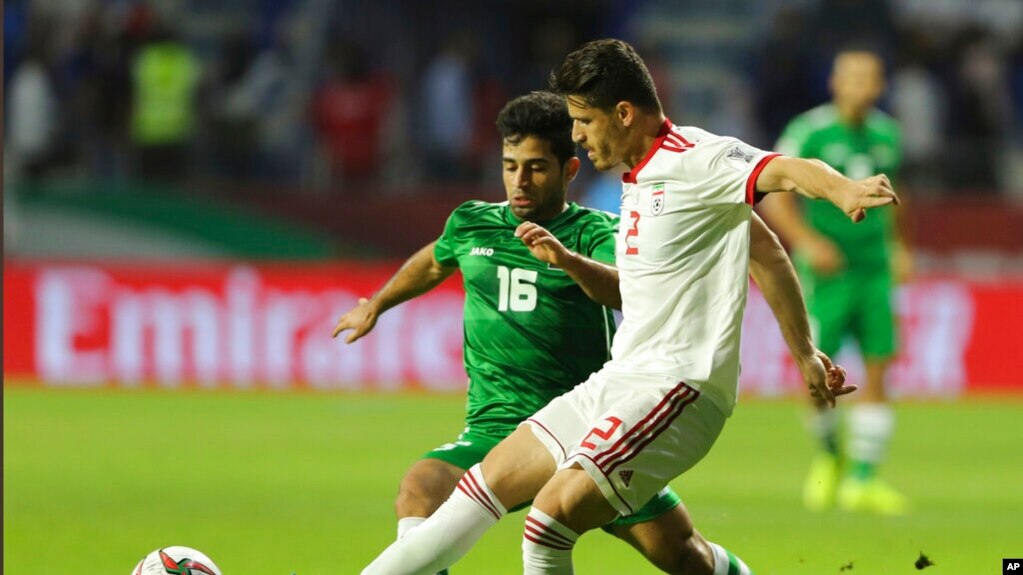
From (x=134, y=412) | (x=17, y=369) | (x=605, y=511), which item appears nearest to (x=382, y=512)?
(x=605, y=511)

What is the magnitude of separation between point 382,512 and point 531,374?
370cm

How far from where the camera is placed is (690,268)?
16.9 ft

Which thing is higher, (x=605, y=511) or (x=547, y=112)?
(x=547, y=112)

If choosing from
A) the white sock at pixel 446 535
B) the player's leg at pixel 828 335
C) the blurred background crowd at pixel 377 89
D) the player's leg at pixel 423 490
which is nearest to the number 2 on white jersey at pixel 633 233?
the white sock at pixel 446 535

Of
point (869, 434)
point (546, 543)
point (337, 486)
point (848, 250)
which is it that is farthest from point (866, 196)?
point (337, 486)

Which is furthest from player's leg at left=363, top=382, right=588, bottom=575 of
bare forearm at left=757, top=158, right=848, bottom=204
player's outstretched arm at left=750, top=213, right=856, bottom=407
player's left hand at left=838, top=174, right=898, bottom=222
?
player's left hand at left=838, top=174, right=898, bottom=222

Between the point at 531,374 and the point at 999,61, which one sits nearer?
the point at 531,374

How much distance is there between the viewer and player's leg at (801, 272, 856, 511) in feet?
32.8

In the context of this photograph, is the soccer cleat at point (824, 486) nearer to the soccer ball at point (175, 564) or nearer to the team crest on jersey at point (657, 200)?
the soccer ball at point (175, 564)

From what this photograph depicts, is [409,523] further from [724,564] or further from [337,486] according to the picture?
[337,486]

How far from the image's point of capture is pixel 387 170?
17844 millimetres

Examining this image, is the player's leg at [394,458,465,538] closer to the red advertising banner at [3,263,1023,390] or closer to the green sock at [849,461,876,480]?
the green sock at [849,461,876,480]

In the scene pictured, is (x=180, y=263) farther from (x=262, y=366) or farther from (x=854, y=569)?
(x=854, y=569)

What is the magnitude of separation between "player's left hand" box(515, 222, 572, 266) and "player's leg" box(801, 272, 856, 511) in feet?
16.3
